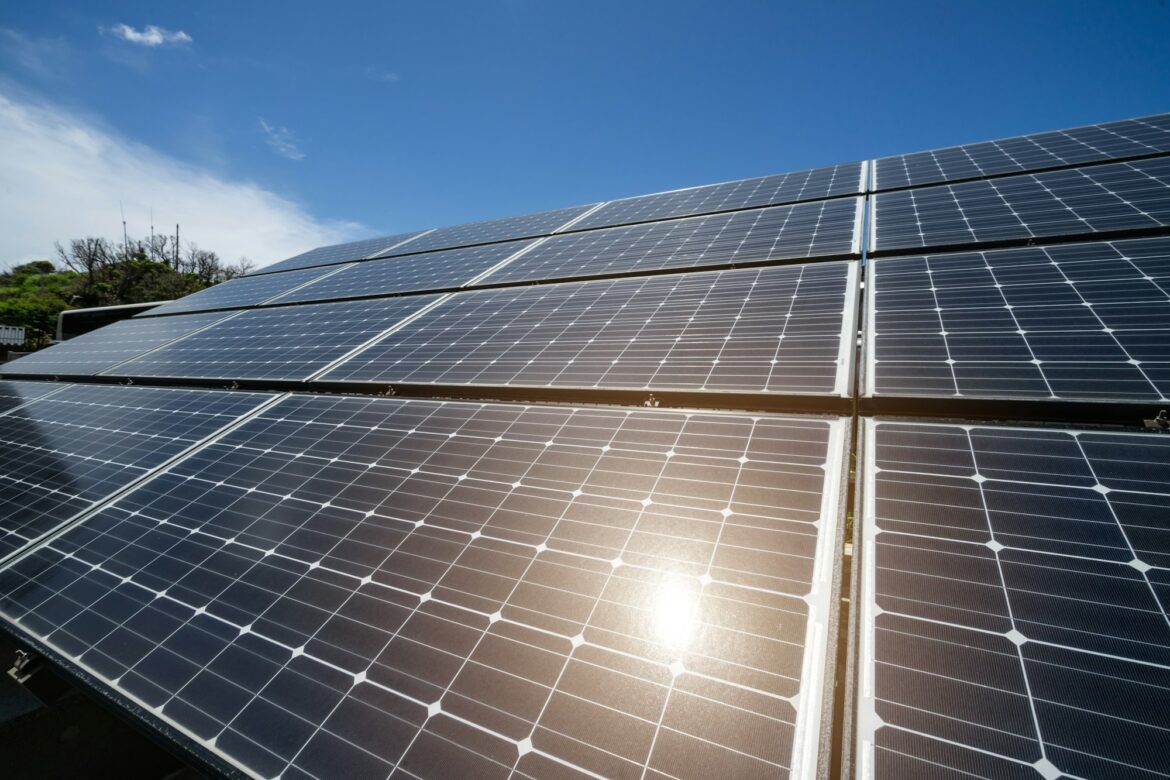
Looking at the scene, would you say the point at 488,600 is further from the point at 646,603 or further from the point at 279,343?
the point at 279,343

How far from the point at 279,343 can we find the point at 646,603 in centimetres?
945

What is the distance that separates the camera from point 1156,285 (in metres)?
4.58

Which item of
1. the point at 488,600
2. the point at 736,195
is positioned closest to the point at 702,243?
the point at 736,195

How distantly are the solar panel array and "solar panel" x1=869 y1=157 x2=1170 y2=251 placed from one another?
91mm

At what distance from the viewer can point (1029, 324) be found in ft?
14.9

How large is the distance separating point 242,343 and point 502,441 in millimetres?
8611

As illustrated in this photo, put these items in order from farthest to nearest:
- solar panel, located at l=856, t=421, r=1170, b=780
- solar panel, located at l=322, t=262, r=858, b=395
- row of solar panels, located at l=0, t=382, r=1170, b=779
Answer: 1. solar panel, located at l=322, t=262, r=858, b=395
2. row of solar panels, located at l=0, t=382, r=1170, b=779
3. solar panel, located at l=856, t=421, r=1170, b=780

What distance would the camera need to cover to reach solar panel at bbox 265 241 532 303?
11.1 metres

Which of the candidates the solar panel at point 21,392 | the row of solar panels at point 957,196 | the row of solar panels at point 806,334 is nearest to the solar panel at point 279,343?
the row of solar panels at point 806,334

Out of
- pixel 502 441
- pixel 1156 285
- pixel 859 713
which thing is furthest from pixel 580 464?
pixel 1156 285

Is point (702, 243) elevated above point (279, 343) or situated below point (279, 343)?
above

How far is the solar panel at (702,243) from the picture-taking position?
7715 millimetres

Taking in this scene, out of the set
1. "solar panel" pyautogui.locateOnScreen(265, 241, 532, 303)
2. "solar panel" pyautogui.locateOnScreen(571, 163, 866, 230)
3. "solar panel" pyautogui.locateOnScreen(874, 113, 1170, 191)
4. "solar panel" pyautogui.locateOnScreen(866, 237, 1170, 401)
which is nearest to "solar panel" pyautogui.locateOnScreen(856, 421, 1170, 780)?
"solar panel" pyautogui.locateOnScreen(866, 237, 1170, 401)

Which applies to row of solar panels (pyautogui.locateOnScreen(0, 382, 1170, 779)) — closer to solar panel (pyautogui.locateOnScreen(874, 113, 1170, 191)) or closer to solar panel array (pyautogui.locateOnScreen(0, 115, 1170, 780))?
solar panel array (pyautogui.locateOnScreen(0, 115, 1170, 780))
